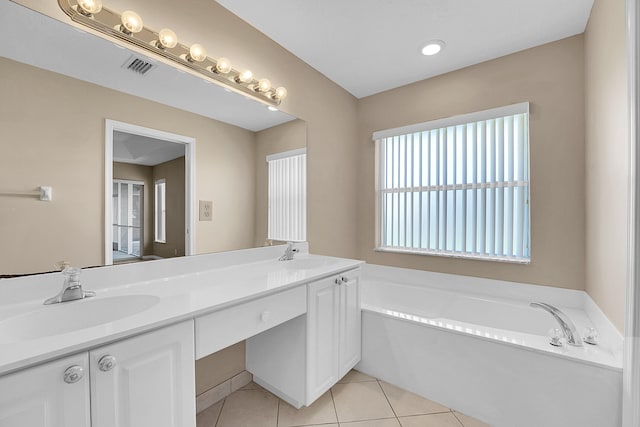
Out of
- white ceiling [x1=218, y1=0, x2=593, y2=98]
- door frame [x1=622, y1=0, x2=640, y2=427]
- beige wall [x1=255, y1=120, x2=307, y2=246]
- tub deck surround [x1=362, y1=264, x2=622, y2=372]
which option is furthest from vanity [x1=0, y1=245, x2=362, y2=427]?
white ceiling [x1=218, y1=0, x2=593, y2=98]

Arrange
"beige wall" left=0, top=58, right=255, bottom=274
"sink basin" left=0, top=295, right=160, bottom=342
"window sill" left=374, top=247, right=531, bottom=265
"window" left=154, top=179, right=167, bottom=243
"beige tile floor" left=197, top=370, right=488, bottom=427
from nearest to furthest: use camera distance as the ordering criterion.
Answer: "sink basin" left=0, top=295, right=160, bottom=342 → "beige wall" left=0, top=58, right=255, bottom=274 → "window" left=154, top=179, right=167, bottom=243 → "beige tile floor" left=197, top=370, right=488, bottom=427 → "window sill" left=374, top=247, right=531, bottom=265

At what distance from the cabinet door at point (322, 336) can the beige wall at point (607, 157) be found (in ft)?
4.68

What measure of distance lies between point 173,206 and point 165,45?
822 millimetres

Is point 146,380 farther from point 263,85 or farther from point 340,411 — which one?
point 263,85

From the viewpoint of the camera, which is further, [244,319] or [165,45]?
[165,45]

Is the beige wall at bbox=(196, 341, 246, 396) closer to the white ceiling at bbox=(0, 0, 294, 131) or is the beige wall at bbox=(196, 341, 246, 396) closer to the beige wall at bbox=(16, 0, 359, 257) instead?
the beige wall at bbox=(16, 0, 359, 257)

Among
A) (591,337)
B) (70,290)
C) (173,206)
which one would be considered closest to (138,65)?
(173,206)

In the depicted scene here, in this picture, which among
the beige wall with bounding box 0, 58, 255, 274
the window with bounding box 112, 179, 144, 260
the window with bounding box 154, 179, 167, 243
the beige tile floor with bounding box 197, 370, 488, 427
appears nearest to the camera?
the beige wall with bounding box 0, 58, 255, 274

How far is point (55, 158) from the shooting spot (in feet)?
3.65

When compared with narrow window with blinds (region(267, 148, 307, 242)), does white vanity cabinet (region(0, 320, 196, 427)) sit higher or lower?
lower

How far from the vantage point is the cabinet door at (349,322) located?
5.95ft

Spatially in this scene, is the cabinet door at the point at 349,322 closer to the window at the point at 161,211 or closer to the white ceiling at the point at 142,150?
the window at the point at 161,211

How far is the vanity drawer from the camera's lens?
1036 millimetres

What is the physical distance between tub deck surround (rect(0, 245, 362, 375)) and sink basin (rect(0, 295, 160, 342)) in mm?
21
